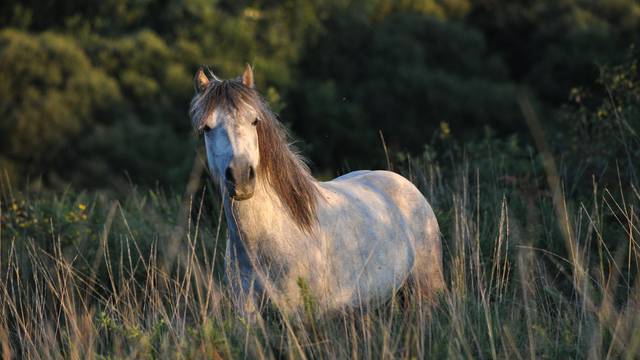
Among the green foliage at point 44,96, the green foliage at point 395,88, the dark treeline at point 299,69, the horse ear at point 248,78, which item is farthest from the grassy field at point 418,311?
the green foliage at point 44,96

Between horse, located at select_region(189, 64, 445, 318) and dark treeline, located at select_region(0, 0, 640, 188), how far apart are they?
37.6 ft

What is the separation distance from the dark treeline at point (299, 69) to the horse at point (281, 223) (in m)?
11.5

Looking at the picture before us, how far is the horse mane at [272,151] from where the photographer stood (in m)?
3.58

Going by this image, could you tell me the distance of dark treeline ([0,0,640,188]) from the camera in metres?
18.1

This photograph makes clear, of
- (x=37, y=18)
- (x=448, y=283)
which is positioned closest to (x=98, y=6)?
(x=37, y=18)

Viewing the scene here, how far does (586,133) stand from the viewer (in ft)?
22.7

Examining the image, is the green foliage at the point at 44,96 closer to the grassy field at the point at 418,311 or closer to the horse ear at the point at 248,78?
the grassy field at the point at 418,311

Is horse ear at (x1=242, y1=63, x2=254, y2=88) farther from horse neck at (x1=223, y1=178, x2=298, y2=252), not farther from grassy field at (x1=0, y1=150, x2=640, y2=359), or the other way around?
grassy field at (x1=0, y1=150, x2=640, y2=359)

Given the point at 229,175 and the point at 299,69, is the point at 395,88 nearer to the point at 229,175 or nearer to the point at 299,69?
the point at 299,69

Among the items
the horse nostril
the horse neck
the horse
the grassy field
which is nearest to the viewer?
the grassy field

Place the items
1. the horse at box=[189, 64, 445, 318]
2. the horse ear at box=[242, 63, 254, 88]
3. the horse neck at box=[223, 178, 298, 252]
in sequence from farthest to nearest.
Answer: the horse ear at box=[242, 63, 254, 88] → the horse neck at box=[223, 178, 298, 252] → the horse at box=[189, 64, 445, 318]

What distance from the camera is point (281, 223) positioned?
3.81 m

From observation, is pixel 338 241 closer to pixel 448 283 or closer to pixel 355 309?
pixel 355 309

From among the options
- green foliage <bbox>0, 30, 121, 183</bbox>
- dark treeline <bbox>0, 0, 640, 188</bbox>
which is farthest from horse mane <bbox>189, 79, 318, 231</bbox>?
green foliage <bbox>0, 30, 121, 183</bbox>
